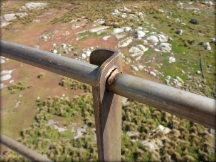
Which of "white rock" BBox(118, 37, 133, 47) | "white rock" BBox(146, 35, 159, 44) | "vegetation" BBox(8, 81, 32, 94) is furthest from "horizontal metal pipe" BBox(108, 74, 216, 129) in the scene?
"white rock" BBox(146, 35, 159, 44)

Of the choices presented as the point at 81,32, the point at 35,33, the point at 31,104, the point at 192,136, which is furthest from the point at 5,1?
the point at 192,136

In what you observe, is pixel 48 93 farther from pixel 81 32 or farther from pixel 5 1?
pixel 5 1

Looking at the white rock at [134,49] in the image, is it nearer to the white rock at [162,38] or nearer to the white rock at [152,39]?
the white rock at [152,39]

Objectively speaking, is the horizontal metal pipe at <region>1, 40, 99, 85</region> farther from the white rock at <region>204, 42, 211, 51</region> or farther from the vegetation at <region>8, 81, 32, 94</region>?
the white rock at <region>204, 42, 211, 51</region>

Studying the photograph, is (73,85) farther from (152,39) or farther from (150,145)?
(152,39)

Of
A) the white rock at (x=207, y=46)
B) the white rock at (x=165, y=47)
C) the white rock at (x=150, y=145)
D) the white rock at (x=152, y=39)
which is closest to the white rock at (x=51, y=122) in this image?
the white rock at (x=150, y=145)

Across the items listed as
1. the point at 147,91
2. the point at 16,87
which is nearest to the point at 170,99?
the point at 147,91
